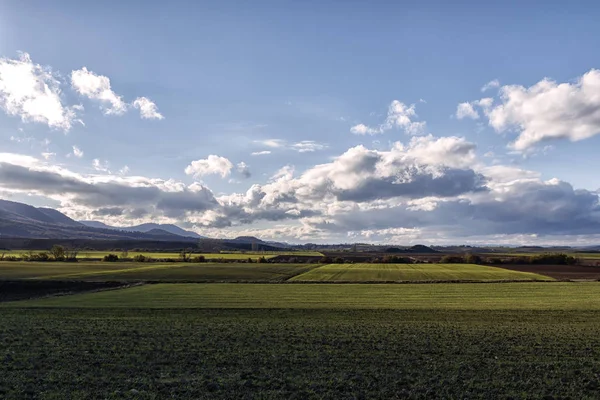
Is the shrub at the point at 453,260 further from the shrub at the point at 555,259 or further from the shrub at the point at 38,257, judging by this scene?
the shrub at the point at 38,257

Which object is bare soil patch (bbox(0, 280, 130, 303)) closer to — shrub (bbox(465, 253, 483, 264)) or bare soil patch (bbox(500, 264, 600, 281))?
bare soil patch (bbox(500, 264, 600, 281))

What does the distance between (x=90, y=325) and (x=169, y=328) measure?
5178mm

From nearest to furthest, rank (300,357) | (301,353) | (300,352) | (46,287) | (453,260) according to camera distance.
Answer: (300,357) < (301,353) < (300,352) < (46,287) < (453,260)

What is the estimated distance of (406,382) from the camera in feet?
49.4

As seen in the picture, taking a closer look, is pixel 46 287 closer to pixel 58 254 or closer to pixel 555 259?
pixel 58 254

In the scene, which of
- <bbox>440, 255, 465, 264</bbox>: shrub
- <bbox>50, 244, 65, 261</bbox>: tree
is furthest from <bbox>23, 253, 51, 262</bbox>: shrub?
<bbox>440, 255, 465, 264</bbox>: shrub

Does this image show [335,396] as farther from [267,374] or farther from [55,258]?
[55,258]

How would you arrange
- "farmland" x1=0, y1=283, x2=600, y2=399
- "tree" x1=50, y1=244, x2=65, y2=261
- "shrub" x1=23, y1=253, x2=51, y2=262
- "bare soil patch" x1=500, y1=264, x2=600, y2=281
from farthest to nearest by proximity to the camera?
"tree" x1=50, y1=244, x2=65, y2=261, "shrub" x1=23, y1=253, x2=51, y2=262, "bare soil patch" x1=500, y1=264, x2=600, y2=281, "farmland" x1=0, y1=283, x2=600, y2=399

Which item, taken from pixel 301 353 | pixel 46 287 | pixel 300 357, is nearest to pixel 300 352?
pixel 301 353

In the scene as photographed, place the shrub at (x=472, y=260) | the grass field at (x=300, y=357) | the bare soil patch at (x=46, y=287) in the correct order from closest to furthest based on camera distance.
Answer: the grass field at (x=300, y=357) < the bare soil patch at (x=46, y=287) < the shrub at (x=472, y=260)

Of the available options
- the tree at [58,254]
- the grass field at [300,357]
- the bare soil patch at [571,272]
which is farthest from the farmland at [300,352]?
the tree at [58,254]

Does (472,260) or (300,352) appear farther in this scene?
(472,260)

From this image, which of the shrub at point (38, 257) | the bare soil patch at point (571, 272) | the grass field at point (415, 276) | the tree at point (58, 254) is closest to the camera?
the grass field at point (415, 276)

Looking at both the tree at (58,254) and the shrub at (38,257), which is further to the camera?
the tree at (58,254)
